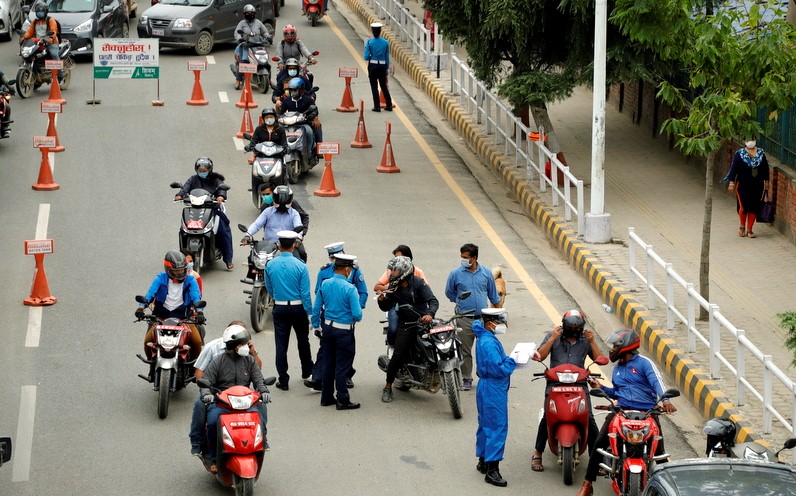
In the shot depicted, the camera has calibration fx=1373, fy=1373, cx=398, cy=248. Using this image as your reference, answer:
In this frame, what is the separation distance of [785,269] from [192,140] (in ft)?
37.5

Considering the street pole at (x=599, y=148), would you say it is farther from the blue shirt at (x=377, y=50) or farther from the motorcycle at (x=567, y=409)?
the blue shirt at (x=377, y=50)

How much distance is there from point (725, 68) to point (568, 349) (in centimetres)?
440

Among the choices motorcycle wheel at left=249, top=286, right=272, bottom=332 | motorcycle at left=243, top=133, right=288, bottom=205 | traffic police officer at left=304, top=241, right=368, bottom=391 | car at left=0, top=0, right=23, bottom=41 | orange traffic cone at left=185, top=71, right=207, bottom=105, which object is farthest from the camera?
car at left=0, top=0, right=23, bottom=41

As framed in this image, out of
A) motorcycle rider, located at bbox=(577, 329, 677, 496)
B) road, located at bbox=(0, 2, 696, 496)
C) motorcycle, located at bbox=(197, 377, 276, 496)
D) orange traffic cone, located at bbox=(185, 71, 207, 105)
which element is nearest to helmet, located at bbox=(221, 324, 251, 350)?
motorcycle, located at bbox=(197, 377, 276, 496)

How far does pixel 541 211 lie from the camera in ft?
66.0

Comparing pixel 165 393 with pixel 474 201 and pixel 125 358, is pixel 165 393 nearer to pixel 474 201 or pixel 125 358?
pixel 125 358

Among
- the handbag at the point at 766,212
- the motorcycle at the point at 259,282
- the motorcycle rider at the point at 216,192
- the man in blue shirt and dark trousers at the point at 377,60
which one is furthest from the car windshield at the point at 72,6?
the handbag at the point at 766,212

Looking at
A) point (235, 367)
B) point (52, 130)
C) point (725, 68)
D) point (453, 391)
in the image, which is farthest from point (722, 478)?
point (52, 130)

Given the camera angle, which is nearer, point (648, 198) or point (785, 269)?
point (785, 269)

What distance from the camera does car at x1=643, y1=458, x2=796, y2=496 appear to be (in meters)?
8.80

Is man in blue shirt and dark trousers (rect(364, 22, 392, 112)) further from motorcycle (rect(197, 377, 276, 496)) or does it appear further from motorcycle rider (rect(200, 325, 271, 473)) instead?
motorcycle (rect(197, 377, 276, 496))

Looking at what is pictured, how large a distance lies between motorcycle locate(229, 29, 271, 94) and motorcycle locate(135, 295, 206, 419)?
15.5m

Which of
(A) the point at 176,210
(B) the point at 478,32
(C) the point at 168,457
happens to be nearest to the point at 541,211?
(B) the point at 478,32

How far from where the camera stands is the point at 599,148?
18812 mm
